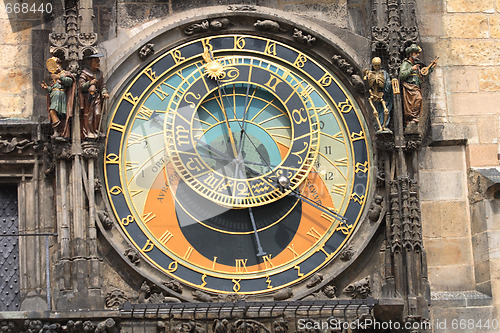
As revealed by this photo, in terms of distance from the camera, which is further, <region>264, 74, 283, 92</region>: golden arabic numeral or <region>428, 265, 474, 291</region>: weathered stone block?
<region>264, 74, 283, 92</region>: golden arabic numeral

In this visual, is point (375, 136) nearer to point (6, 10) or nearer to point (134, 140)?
point (134, 140)

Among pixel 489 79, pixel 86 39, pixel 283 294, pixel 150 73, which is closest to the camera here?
pixel 283 294

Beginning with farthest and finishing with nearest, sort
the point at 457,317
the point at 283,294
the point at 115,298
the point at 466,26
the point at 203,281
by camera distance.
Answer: the point at 466,26 → the point at 457,317 → the point at 203,281 → the point at 283,294 → the point at 115,298

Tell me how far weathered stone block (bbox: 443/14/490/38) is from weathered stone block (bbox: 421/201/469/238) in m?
1.84

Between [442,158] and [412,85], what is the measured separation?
2.84 ft

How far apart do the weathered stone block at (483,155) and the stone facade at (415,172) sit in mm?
10

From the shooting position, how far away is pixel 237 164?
15.6 meters

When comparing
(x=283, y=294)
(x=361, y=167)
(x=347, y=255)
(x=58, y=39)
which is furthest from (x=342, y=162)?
(x=58, y=39)

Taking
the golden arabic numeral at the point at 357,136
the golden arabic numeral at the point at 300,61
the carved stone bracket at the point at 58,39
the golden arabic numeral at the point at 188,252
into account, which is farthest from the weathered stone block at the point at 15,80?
the golden arabic numeral at the point at 357,136

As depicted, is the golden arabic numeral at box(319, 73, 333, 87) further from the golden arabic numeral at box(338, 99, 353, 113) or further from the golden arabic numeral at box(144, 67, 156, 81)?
the golden arabic numeral at box(144, 67, 156, 81)

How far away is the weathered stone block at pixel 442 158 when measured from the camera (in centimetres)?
1594

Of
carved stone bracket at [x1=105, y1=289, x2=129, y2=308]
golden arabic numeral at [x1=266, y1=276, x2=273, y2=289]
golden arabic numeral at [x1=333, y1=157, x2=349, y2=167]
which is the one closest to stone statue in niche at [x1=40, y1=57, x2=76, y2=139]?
carved stone bracket at [x1=105, y1=289, x2=129, y2=308]

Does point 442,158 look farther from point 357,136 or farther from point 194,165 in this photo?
point 194,165

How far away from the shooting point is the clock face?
15.4 meters
